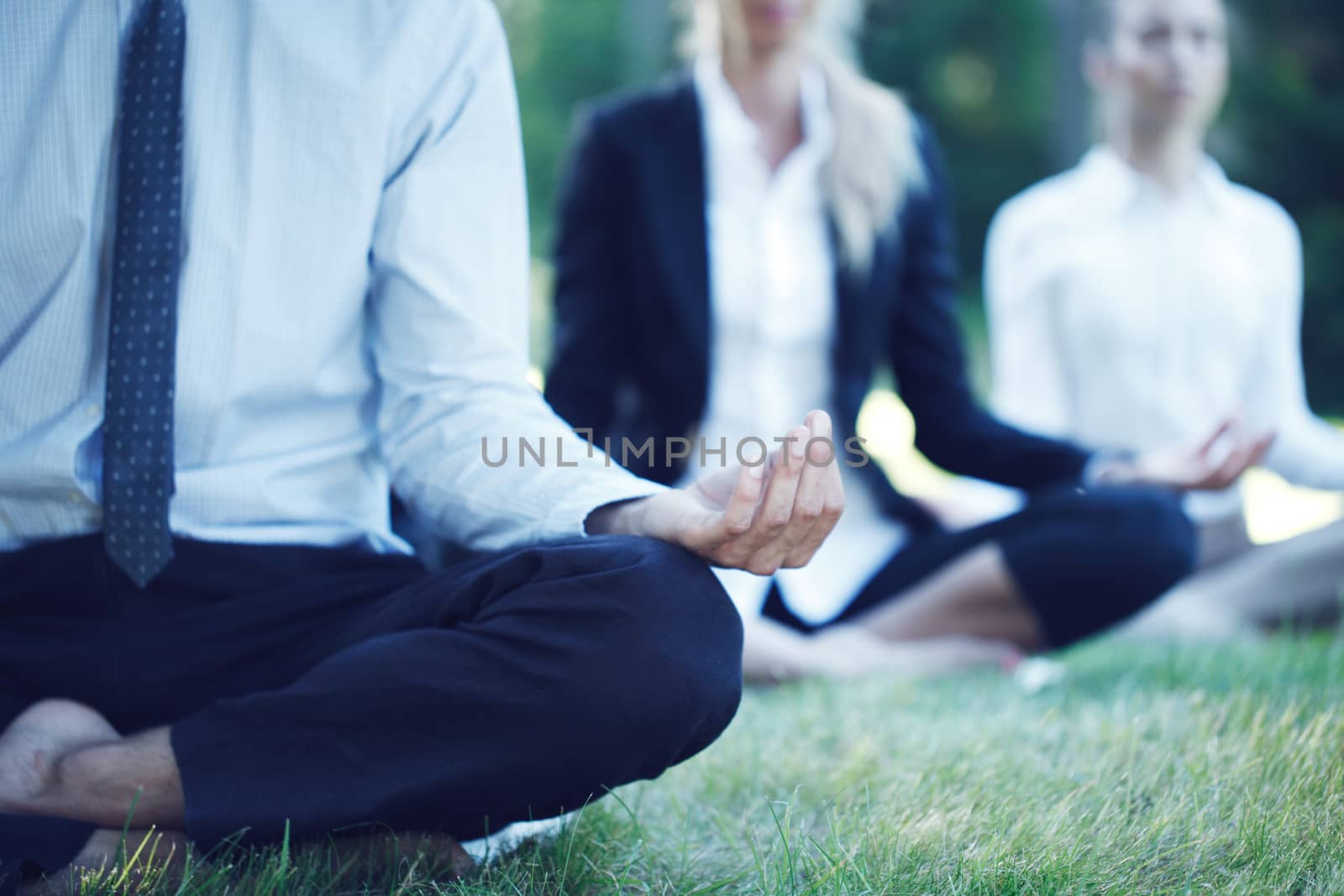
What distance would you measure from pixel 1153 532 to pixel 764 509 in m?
1.54

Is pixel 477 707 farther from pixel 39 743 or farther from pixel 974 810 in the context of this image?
pixel 974 810

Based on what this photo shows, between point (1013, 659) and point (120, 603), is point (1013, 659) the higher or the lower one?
the lower one

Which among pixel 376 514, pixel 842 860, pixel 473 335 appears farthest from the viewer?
pixel 376 514

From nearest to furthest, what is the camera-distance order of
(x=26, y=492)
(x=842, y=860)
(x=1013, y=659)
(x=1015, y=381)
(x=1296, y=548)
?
(x=842, y=860) → (x=26, y=492) → (x=1013, y=659) → (x=1296, y=548) → (x=1015, y=381)

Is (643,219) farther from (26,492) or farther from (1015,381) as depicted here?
(26,492)

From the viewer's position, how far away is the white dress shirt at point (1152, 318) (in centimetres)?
342

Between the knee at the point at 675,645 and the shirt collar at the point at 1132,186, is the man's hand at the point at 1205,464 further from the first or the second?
the knee at the point at 675,645

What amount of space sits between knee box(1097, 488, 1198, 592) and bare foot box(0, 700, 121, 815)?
1900 millimetres

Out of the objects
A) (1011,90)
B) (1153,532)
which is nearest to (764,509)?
(1153,532)

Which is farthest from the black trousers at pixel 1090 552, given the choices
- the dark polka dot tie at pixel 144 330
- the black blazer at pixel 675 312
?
the dark polka dot tie at pixel 144 330

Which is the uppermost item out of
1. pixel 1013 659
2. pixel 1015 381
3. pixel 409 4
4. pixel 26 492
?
pixel 409 4

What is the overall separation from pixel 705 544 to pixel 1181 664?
153 centimetres

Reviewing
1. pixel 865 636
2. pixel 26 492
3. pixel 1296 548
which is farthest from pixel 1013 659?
pixel 26 492

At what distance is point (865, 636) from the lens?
2863mm
